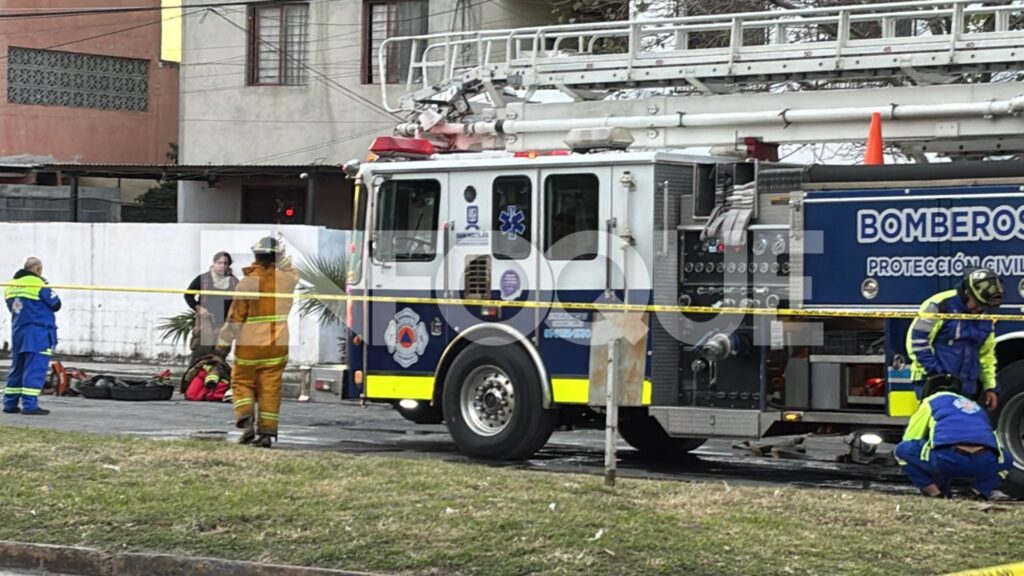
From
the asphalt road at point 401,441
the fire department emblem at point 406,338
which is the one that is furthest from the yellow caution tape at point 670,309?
the asphalt road at point 401,441

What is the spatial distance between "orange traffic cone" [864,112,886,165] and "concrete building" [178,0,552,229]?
48.1 ft

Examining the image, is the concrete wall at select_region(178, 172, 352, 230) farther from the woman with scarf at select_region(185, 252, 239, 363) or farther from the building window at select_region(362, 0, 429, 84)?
the woman with scarf at select_region(185, 252, 239, 363)

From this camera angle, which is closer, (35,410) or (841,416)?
(841,416)

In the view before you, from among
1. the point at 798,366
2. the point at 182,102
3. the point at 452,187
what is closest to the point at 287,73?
the point at 182,102

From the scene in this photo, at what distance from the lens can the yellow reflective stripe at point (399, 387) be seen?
1225 centimetres

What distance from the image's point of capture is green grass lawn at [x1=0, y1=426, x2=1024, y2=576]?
7004mm

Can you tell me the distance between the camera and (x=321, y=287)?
741 inches

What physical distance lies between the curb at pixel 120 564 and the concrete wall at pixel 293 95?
1874 cm

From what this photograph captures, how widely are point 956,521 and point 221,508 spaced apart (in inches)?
152

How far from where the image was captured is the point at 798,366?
10.7 m

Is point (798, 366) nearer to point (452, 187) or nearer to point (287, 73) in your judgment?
point (452, 187)

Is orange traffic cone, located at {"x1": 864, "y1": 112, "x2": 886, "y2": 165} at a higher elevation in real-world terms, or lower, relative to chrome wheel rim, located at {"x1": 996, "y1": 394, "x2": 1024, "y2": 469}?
higher

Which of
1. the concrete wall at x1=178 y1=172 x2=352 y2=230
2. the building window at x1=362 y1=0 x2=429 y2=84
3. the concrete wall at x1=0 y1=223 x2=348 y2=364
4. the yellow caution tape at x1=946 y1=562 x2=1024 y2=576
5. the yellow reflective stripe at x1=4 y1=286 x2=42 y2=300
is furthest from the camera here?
the concrete wall at x1=178 y1=172 x2=352 y2=230

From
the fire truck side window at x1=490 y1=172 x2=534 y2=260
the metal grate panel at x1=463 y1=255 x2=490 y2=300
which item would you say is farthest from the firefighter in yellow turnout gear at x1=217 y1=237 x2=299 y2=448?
the fire truck side window at x1=490 y1=172 x2=534 y2=260
